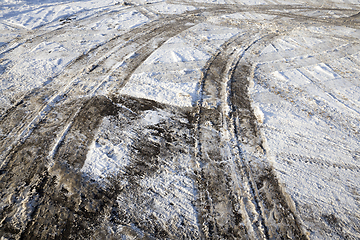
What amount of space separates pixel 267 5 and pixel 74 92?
10498 millimetres

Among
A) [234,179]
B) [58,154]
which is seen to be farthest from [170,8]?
[234,179]

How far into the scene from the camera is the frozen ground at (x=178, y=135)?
260cm

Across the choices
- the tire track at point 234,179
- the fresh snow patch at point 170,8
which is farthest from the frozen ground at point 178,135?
the fresh snow patch at point 170,8

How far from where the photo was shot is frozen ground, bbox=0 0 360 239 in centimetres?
260

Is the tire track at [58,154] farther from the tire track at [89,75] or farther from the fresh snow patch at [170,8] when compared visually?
the fresh snow patch at [170,8]

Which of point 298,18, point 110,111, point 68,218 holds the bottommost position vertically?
point 68,218

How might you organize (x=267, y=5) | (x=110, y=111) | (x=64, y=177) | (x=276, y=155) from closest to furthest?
(x=64, y=177) < (x=276, y=155) < (x=110, y=111) < (x=267, y=5)

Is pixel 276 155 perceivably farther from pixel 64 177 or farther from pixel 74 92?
pixel 74 92

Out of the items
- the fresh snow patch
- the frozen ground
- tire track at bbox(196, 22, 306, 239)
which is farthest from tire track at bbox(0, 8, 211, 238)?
the fresh snow patch

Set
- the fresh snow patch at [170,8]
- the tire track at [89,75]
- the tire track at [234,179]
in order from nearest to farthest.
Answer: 1. the tire track at [234,179]
2. the tire track at [89,75]
3. the fresh snow patch at [170,8]

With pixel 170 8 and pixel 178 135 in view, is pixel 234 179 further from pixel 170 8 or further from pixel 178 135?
pixel 170 8

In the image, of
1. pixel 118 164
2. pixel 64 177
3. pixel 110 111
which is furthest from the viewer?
pixel 110 111

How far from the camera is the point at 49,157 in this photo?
10.6 feet

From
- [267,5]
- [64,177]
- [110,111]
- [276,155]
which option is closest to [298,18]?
[267,5]
